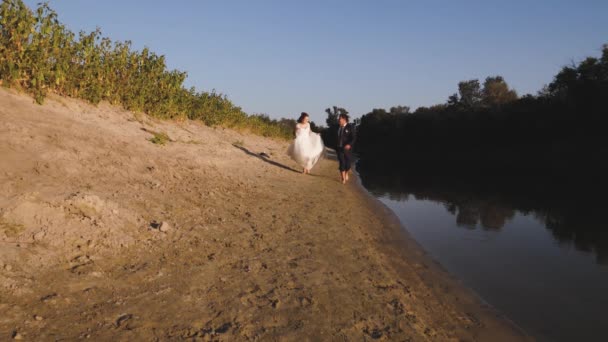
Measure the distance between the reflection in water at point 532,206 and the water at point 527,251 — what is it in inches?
1.1

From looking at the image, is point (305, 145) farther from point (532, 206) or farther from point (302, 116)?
point (532, 206)

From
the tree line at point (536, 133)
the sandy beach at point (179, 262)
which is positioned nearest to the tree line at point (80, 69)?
the sandy beach at point (179, 262)

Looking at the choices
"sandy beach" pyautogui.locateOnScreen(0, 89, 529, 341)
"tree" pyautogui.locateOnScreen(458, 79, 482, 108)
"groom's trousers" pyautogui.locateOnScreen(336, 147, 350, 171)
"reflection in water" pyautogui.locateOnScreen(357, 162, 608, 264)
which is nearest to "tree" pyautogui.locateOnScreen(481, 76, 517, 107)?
"tree" pyautogui.locateOnScreen(458, 79, 482, 108)

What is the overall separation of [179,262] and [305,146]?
9665 millimetres

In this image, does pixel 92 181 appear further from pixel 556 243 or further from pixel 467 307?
pixel 556 243

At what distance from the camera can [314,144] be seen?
45.9 ft

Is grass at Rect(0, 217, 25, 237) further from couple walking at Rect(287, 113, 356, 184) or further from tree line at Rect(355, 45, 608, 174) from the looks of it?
tree line at Rect(355, 45, 608, 174)

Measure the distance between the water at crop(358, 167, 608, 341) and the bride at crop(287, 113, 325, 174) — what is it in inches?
115

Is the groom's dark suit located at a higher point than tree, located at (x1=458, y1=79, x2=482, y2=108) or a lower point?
lower

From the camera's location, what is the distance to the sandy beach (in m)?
3.12

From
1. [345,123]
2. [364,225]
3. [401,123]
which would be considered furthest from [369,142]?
[364,225]

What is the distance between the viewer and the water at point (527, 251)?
4.19 meters

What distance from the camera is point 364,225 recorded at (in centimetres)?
738

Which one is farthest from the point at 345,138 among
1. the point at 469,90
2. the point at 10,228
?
the point at 469,90
